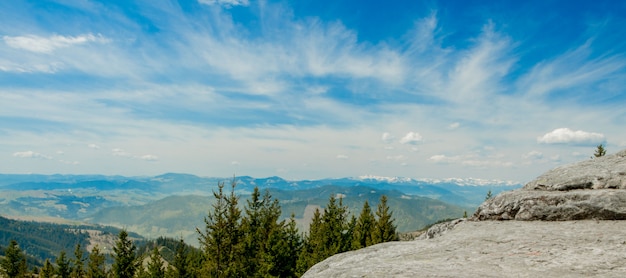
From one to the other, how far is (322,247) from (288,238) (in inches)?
242

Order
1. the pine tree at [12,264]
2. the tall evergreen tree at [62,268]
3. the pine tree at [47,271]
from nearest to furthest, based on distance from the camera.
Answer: the pine tree at [47,271], the pine tree at [12,264], the tall evergreen tree at [62,268]

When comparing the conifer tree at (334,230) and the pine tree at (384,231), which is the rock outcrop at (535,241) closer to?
the pine tree at (384,231)

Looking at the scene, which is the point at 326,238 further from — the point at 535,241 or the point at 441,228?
the point at 535,241

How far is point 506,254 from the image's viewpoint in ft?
29.5

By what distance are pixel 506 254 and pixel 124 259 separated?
2119 inches

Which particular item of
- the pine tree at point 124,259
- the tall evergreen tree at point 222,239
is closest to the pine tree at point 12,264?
the pine tree at point 124,259

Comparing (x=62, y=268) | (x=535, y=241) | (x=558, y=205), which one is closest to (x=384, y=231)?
(x=558, y=205)

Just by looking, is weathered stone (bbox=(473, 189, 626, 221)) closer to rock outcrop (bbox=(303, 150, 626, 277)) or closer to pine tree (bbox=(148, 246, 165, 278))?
rock outcrop (bbox=(303, 150, 626, 277))

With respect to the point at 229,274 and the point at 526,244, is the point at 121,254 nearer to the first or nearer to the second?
the point at 229,274

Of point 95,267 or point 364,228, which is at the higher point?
point 364,228

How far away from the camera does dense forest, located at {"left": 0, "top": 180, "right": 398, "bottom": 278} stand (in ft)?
107

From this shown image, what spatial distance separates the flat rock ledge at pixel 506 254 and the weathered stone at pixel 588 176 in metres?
2.31

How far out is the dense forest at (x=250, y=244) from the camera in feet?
107

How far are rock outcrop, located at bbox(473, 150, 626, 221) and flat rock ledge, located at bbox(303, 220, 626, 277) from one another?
48 cm
